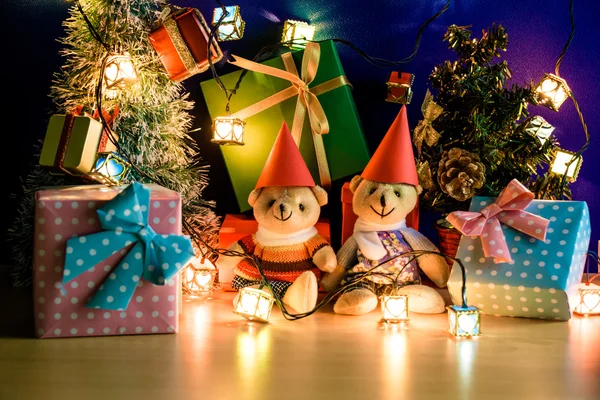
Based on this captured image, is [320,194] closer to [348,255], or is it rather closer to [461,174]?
[348,255]

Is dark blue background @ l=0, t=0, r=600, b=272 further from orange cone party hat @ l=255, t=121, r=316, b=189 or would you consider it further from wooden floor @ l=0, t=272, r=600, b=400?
A: wooden floor @ l=0, t=272, r=600, b=400

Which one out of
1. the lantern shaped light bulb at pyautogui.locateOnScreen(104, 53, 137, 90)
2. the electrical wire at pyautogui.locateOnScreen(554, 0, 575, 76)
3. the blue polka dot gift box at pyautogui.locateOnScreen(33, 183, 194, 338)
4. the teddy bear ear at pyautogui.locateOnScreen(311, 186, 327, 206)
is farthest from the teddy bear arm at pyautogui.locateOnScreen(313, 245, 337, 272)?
the electrical wire at pyautogui.locateOnScreen(554, 0, 575, 76)

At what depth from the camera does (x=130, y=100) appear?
1581 mm

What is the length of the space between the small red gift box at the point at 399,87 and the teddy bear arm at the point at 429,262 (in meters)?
0.34

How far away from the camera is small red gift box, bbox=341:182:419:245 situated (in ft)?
5.32

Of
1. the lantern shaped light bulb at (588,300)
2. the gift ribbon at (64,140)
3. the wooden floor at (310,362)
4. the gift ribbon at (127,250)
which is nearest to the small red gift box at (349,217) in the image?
the wooden floor at (310,362)

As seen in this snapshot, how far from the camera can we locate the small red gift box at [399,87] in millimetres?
1679

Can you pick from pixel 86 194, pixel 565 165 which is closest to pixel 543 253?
pixel 565 165

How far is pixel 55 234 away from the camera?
1.23m

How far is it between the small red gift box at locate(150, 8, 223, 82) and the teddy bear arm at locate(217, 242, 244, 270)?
41 centimetres

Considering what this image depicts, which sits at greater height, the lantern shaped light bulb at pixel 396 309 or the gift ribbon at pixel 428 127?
the gift ribbon at pixel 428 127

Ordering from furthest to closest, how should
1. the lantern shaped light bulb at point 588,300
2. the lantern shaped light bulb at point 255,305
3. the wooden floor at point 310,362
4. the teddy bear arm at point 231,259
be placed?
1. the teddy bear arm at point 231,259
2. the lantern shaped light bulb at point 588,300
3. the lantern shaped light bulb at point 255,305
4. the wooden floor at point 310,362

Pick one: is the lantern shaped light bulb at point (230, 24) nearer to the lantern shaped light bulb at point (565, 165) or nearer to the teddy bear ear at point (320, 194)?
the teddy bear ear at point (320, 194)

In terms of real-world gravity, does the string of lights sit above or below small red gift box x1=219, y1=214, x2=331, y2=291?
above
